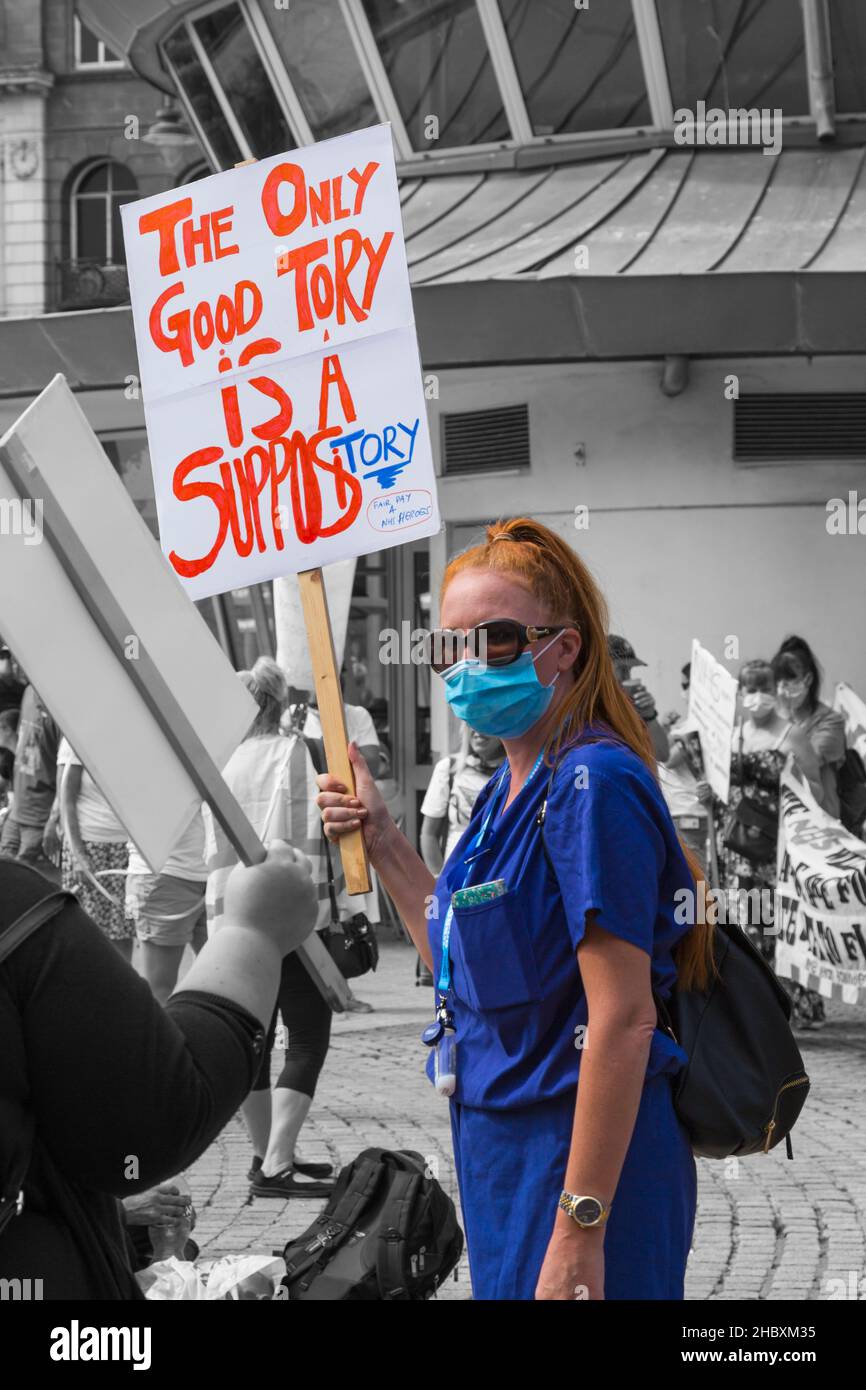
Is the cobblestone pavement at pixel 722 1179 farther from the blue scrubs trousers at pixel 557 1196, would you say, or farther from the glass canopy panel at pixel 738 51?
the glass canopy panel at pixel 738 51

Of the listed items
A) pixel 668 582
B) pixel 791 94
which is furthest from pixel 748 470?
pixel 791 94

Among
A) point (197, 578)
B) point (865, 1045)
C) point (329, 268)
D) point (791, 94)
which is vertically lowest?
point (865, 1045)

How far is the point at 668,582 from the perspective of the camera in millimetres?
13953

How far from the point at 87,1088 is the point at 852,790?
28.5 feet

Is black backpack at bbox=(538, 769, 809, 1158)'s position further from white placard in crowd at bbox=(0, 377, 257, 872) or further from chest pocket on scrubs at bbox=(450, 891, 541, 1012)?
white placard in crowd at bbox=(0, 377, 257, 872)

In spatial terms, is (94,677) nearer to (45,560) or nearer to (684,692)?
(45,560)

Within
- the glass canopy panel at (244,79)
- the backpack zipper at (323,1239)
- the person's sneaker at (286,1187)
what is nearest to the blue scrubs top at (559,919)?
the backpack zipper at (323,1239)

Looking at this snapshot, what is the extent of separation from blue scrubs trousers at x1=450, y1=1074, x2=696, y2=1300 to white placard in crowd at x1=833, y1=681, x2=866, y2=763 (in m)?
7.71

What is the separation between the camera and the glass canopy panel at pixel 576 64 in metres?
14.4

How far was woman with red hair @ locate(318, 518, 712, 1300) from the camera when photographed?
281cm

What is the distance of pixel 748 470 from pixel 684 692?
65.4 inches

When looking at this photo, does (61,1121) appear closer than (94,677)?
Yes

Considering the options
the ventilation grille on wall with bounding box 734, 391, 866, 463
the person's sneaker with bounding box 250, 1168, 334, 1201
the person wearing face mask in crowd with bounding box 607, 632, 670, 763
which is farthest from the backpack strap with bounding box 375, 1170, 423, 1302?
the ventilation grille on wall with bounding box 734, 391, 866, 463

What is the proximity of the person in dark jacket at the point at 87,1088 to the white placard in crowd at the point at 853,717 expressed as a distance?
8.51 m
